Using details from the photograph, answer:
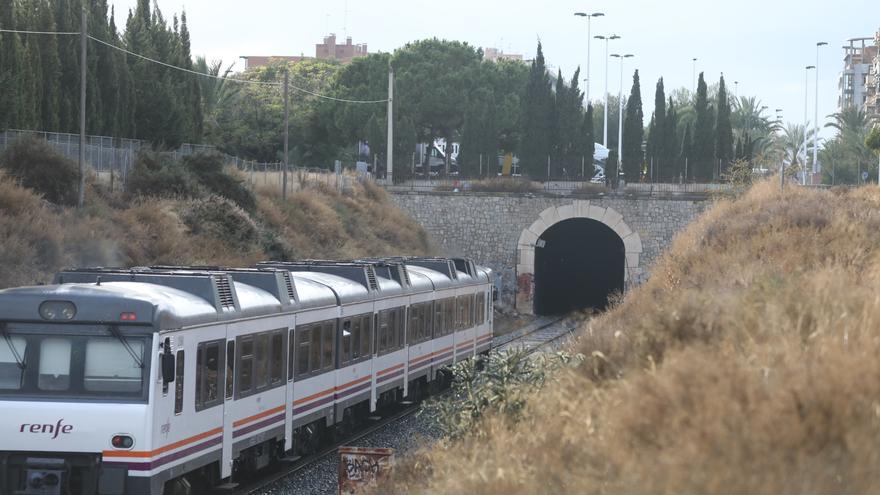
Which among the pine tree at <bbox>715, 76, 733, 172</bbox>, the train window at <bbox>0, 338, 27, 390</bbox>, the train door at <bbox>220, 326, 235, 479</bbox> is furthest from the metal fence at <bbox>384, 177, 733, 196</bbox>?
the train window at <bbox>0, 338, 27, 390</bbox>

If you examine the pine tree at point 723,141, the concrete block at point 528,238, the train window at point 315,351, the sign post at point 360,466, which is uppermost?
the pine tree at point 723,141

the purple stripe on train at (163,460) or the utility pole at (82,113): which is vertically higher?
the utility pole at (82,113)

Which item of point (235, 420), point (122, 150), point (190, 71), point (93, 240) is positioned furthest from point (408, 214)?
point (235, 420)

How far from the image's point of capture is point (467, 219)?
2306 inches

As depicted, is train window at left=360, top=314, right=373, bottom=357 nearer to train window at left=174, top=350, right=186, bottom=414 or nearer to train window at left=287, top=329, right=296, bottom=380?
train window at left=287, top=329, right=296, bottom=380

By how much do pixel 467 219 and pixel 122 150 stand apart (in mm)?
22827

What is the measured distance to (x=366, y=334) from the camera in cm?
1939

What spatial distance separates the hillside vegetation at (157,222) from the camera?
28.6 meters

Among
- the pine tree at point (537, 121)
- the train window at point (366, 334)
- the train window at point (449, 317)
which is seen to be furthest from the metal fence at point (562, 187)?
the train window at point (366, 334)

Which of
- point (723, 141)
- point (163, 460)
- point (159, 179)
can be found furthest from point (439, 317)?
point (723, 141)

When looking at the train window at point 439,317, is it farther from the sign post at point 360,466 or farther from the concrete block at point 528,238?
the concrete block at point 528,238

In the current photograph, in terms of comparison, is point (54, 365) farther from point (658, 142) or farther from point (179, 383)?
point (658, 142)

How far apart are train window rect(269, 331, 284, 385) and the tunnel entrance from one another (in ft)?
155

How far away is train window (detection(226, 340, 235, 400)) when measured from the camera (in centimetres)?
1339
